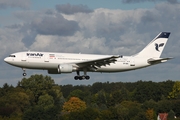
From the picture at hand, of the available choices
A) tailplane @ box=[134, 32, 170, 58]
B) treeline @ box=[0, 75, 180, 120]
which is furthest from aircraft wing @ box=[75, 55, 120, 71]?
treeline @ box=[0, 75, 180, 120]

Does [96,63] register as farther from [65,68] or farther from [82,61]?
[65,68]

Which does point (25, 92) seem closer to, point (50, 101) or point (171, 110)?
point (50, 101)

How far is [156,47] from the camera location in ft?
326

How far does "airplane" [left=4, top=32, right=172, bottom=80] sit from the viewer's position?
283 ft

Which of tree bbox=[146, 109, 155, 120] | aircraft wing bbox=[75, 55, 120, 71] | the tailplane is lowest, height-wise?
tree bbox=[146, 109, 155, 120]

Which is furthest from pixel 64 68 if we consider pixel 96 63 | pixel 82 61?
pixel 96 63

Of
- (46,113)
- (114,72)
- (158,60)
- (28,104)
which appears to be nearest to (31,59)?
(114,72)

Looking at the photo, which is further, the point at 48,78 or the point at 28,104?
the point at 48,78

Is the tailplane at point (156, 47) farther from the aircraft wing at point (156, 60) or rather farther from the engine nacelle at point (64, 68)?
the engine nacelle at point (64, 68)

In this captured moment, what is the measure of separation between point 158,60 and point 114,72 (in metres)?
7.34

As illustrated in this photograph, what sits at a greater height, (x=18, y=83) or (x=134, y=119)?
(x=18, y=83)

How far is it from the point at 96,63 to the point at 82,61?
7.48 feet

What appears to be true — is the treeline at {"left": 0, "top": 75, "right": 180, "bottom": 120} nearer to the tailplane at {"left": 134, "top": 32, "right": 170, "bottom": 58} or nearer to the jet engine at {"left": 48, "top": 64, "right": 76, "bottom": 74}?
the tailplane at {"left": 134, "top": 32, "right": 170, "bottom": 58}

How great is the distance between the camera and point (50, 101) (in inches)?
6816
